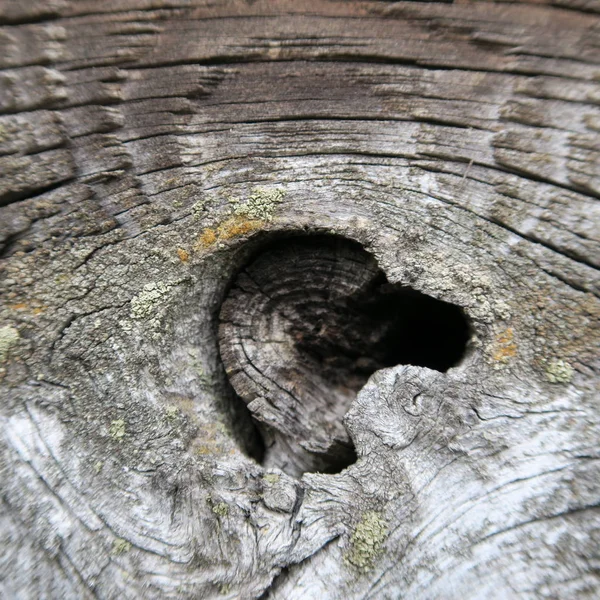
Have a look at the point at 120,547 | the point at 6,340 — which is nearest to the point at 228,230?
the point at 6,340

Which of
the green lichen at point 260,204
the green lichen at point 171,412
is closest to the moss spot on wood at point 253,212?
the green lichen at point 260,204

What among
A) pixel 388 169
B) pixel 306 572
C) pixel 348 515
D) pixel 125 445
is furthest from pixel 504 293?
pixel 125 445

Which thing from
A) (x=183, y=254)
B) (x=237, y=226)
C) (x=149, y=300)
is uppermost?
(x=237, y=226)

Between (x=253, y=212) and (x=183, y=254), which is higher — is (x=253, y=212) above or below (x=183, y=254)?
above

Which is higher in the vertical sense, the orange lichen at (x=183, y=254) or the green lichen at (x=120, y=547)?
the orange lichen at (x=183, y=254)

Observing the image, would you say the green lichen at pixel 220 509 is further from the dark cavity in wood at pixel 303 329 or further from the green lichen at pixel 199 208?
the green lichen at pixel 199 208

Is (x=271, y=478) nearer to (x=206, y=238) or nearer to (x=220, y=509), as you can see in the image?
(x=220, y=509)

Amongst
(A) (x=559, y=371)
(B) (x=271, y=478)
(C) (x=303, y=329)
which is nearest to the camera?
(A) (x=559, y=371)
